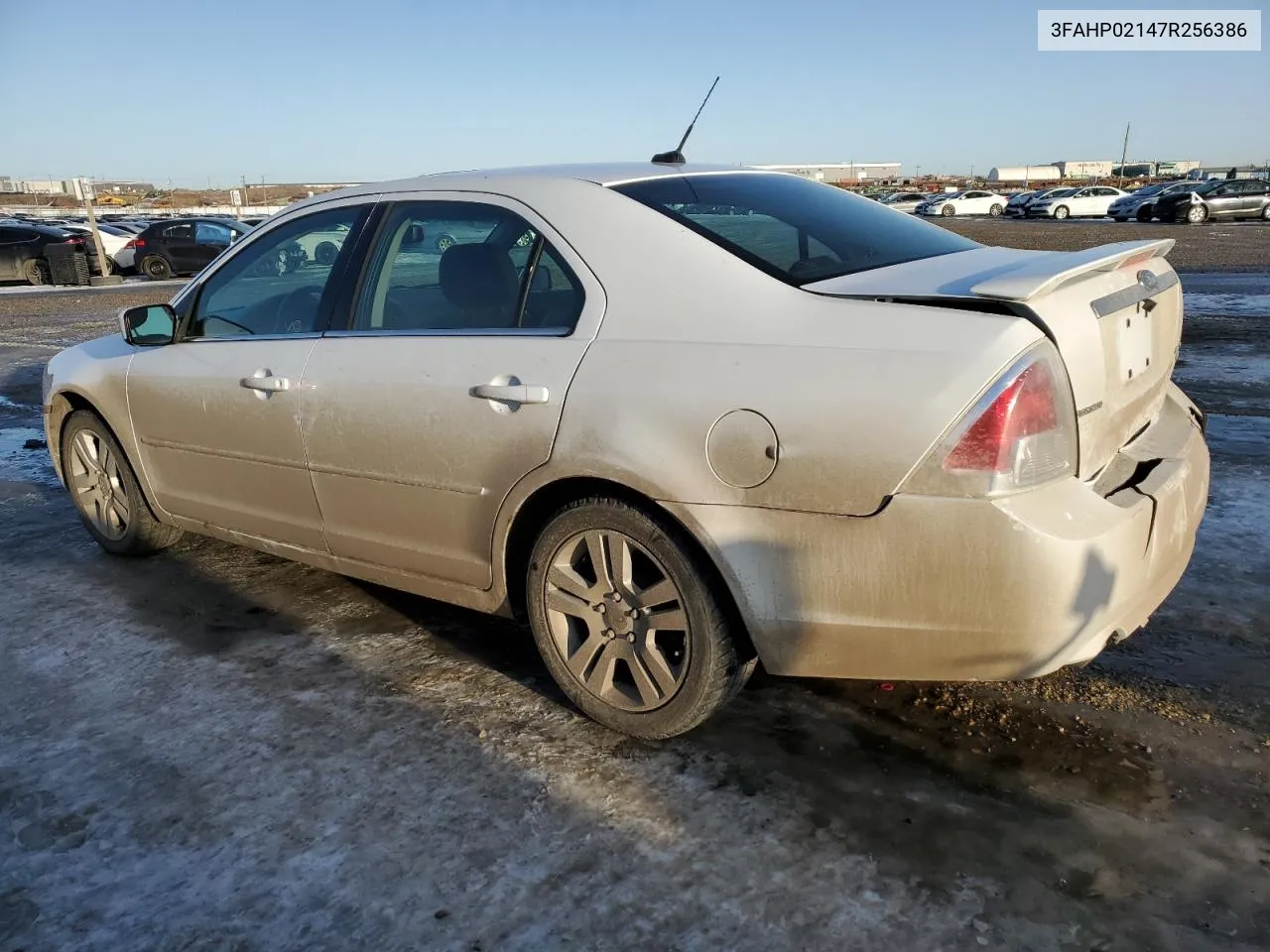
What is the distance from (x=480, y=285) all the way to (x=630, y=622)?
3.93 ft

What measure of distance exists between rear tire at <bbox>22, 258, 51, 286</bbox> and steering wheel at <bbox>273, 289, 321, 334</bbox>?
2170cm

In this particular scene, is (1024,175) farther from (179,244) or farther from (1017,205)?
(179,244)

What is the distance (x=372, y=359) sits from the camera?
3293mm

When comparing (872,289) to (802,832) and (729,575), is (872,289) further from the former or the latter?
(802,832)

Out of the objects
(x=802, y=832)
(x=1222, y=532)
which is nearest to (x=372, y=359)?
(x=802, y=832)

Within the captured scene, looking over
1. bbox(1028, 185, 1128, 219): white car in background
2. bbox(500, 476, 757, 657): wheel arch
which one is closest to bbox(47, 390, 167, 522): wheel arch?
bbox(500, 476, 757, 657): wheel arch

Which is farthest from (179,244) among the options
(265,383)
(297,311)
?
(265,383)

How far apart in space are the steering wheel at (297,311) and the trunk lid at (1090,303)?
1.93 metres

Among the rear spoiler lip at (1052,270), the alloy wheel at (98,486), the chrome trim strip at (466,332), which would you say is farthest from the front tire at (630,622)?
the alloy wheel at (98,486)

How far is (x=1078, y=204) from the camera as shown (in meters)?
46.4

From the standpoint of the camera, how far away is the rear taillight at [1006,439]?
226 cm

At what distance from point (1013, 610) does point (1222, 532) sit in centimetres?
251

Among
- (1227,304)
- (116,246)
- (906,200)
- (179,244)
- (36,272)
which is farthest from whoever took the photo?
(906,200)

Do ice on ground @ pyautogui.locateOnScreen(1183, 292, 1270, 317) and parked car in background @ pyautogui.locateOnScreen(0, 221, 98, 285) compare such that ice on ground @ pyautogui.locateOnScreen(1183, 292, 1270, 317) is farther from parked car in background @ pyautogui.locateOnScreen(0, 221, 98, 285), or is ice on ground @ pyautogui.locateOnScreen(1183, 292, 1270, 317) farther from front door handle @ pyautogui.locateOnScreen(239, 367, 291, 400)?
parked car in background @ pyautogui.locateOnScreen(0, 221, 98, 285)
